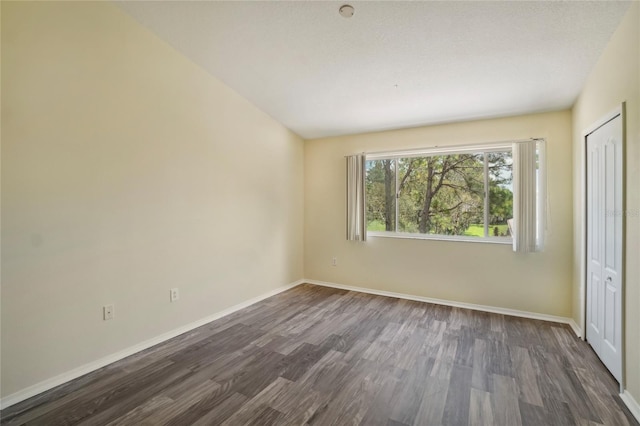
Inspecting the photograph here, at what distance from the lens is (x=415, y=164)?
420cm

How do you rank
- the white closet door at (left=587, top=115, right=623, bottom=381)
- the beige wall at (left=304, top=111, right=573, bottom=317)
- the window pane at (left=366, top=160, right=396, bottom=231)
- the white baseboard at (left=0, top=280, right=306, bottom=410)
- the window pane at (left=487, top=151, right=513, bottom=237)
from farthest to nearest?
the window pane at (left=366, top=160, right=396, bottom=231) → the window pane at (left=487, top=151, right=513, bottom=237) → the beige wall at (left=304, top=111, right=573, bottom=317) → the white closet door at (left=587, top=115, right=623, bottom=381) → the white baseboard at (left=0, top=280, right=306, bottom=410)

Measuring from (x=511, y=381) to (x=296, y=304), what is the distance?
2442 millimetres

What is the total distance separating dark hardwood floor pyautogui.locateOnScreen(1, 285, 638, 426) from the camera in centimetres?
178

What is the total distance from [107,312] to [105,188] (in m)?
1.03

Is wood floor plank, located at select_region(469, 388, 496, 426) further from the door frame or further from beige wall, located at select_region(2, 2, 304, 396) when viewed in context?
beige wall, located at select_region(2, 2, 304, 396)

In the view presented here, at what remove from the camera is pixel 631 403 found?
1.82 m

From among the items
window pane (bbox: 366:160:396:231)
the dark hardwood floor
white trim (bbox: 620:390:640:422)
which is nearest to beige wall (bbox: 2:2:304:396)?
the dark hardwood floor

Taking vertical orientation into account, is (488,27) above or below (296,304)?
above

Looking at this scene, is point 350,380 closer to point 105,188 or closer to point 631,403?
point 631,403

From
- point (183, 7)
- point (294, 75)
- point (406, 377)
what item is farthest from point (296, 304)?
point (183, 7)

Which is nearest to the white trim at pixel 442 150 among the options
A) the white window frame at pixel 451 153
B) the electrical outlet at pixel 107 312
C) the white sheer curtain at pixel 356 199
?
the white window frame at pixel 451 153

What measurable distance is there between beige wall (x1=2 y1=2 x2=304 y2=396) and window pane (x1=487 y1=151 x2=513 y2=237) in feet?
10.6

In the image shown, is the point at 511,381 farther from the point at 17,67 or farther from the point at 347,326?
the point at 17,67

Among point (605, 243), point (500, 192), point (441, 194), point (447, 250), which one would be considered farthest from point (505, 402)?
point (441, 194)
